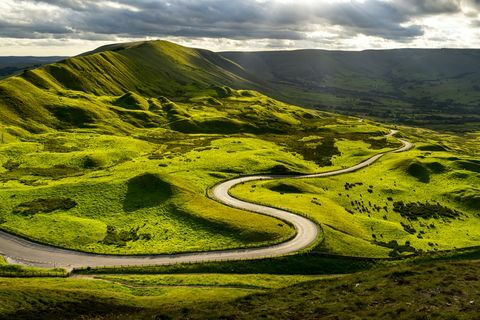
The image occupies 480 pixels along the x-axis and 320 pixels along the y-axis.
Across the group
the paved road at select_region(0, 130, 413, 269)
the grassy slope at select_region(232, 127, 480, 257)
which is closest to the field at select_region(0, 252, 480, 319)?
the paved road at select_region(0, 130, 413, 269)

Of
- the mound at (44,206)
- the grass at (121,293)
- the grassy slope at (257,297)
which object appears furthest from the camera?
the mound at (44,206)

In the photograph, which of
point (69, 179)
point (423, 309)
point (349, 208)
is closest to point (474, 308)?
point (423, 309)

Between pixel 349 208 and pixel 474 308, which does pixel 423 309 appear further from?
pixel 349 208

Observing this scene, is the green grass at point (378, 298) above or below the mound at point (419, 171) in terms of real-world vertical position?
above

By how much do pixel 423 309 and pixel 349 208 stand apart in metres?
63.0

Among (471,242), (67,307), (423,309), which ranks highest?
(423,309)

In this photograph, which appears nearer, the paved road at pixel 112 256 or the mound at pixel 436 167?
the paved road at pixel 112 256

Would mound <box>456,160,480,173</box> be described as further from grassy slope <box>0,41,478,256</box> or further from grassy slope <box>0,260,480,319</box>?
grassy slope <box>0,260,480,319</box>

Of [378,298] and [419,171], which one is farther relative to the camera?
[419,171]

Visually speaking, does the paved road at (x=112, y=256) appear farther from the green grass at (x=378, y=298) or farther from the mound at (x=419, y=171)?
the mound at (x=419, y=171)

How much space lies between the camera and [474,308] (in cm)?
3612

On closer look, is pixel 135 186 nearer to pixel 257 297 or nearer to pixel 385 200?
pixel 257 297

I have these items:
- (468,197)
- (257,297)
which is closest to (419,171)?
(468,197)

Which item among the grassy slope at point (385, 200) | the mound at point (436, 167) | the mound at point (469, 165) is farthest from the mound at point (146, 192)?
the mound at point (469, 165)
